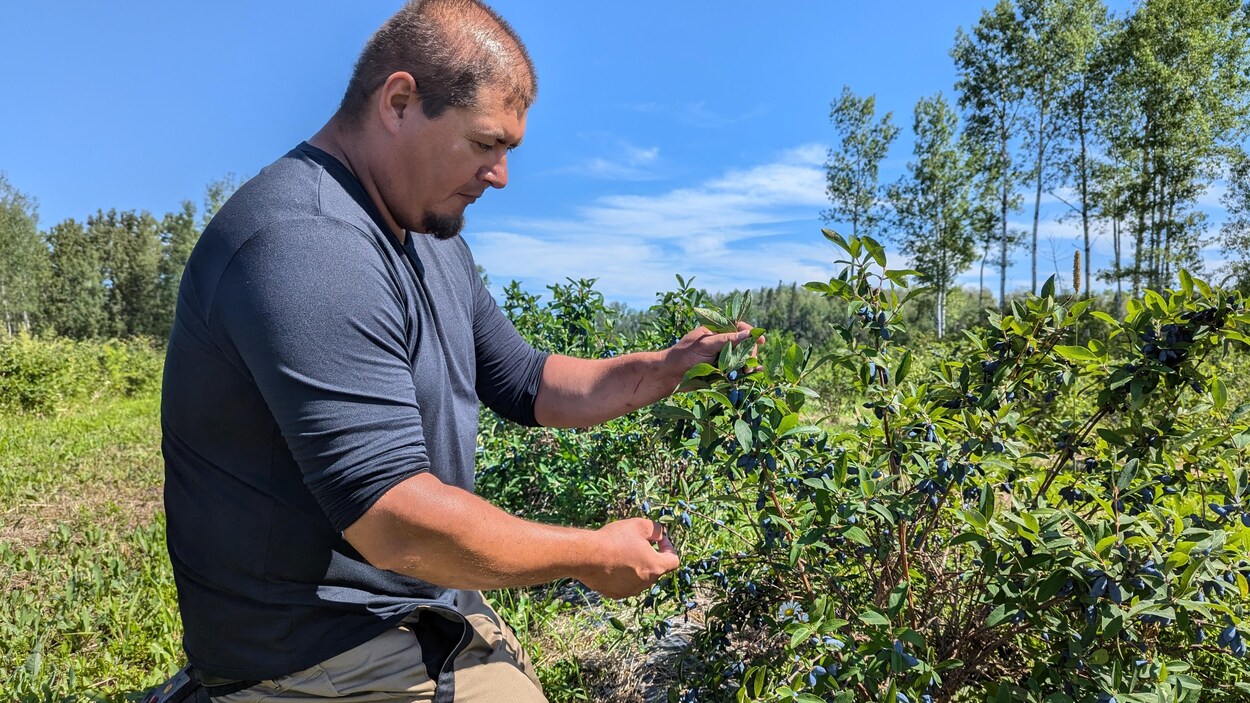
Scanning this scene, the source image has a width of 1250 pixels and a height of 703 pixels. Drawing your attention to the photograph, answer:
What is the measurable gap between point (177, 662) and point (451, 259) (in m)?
2.04

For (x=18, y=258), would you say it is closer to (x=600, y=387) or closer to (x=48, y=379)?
(x=48, y=379)

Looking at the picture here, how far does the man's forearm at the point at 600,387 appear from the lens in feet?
6.37

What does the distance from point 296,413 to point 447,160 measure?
2.01 feet

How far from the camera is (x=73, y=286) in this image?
44688 mm

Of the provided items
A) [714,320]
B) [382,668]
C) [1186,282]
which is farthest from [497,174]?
[1186,282]

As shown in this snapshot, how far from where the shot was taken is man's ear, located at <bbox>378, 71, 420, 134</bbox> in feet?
4.79

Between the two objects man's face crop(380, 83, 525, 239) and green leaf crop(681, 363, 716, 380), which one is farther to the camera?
man's face crop(380, 83, 525, 239)

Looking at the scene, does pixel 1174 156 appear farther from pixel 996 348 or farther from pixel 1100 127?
pixel 996 348

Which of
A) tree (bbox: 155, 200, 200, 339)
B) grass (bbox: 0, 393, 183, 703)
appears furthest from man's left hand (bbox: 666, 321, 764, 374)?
tree (bbox: 155, 200, 200, 339)

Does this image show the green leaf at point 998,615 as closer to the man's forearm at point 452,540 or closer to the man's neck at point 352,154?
the man's forearm at point 452,540

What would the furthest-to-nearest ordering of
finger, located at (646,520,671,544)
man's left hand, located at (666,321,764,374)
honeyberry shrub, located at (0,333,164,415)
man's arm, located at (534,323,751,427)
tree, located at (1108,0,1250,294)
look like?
tree, located at (1108,0,1250,294) < honeyberry shrub, located at (0,333,164,415) < man's arm, located at (534,323,751,427) < man's left hand, located at (666,321,764,374) < finger, located at (646,520,671,544)

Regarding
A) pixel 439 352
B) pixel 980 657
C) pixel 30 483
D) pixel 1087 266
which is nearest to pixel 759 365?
pixel 439 352

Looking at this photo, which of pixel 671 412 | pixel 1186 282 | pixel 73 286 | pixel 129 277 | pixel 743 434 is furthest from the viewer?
pixel 129 277

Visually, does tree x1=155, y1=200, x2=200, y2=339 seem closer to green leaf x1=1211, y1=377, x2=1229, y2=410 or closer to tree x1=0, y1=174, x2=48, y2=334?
tree x1=0, y1=174, x2=48, y2=334
